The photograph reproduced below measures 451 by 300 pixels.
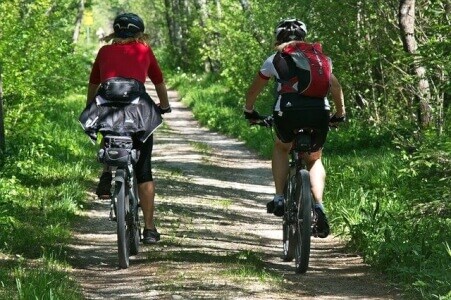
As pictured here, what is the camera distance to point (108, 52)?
7492mm

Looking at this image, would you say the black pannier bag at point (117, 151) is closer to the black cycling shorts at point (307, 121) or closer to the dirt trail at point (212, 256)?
the dirt trail at point (212, 256)

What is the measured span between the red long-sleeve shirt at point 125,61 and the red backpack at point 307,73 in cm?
107

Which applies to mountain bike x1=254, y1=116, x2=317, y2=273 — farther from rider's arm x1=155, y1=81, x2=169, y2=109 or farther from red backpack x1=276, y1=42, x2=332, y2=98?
rider's arm x1=155, y1=81, x2=169, y2=109

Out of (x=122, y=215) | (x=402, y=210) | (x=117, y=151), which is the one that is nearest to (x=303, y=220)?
(x=122, y=215)

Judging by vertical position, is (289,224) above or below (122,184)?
below

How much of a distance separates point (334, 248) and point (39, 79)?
852cm

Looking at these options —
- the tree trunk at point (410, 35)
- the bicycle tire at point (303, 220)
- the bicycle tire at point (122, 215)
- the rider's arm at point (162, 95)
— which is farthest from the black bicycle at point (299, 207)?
the tree trunk at point (410, 35)

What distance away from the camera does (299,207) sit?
7.37 metres

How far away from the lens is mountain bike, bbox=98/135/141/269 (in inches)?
282

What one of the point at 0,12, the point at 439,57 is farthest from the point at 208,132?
the point at 439,57

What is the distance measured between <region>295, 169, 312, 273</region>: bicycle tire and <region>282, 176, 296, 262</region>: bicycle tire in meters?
0.19

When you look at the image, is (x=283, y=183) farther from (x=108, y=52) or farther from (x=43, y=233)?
(x=43, y=233)

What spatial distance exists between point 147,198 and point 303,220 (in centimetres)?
140

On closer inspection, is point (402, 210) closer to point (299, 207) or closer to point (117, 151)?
point (299, 207)
